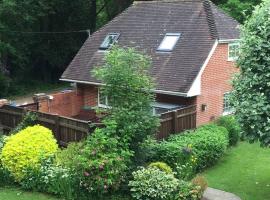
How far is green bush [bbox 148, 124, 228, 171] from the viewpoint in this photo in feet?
51.8

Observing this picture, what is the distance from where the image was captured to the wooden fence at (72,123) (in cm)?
1658

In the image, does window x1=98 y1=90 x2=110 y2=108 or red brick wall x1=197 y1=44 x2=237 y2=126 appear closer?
window x1=98 y1=90 x2=110 y2=108

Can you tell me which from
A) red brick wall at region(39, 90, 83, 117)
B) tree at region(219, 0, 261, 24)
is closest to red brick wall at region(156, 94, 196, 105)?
red brick wall at region(39, 90, 83, 117)

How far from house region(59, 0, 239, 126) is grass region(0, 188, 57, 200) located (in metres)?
7.11

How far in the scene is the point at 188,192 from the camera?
13.0 m

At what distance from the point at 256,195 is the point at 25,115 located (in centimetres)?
947

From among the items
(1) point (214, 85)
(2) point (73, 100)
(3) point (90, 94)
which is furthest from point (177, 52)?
(2) point (73, 100)

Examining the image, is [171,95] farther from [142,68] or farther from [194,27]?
[142,68]

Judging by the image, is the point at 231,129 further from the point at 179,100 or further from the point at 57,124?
the point at 57,124

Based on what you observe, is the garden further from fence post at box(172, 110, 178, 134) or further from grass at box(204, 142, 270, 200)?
fence post at box(172, 110, 178, 134)

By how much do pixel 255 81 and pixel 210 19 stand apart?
1008cm

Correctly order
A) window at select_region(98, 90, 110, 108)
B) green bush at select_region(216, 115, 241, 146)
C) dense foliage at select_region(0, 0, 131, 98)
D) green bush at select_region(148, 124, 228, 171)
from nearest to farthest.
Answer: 1. window at select_region(98, 90, 110, 108)
2. green bush at select_region(148, 124, 228, 171)
3. green bush at select_region(216, 115, 241, 146)
4. dense foliage at select_region(0, 0, 131, 98)

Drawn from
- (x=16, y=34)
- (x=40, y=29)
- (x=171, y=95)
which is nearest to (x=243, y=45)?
(x=171, y=95)

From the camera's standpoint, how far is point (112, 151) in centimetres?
1342
